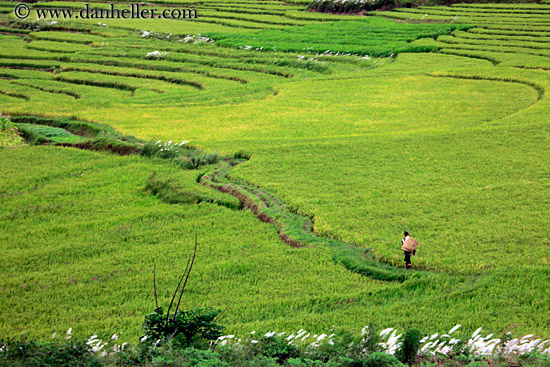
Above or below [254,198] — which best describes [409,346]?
below

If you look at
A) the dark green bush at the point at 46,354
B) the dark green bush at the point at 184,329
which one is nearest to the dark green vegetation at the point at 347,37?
the dark green bush at the point at 184,329

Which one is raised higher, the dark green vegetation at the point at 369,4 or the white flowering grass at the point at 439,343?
the dark green vegetation at the point at 369,4

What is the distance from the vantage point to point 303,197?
11.9 metres

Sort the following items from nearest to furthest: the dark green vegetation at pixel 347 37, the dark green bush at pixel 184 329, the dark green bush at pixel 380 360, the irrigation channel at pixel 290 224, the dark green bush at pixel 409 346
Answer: the dark green bush at pixel 380 360 → the dark green bush at pixel 409 346 → the dark green bush at pixel 184 329 → the irrigation channel at pixel 290 224 → the dark green vegetation at pixel 347 37

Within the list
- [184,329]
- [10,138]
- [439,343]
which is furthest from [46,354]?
[10,138]

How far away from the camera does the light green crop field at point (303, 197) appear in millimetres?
7895

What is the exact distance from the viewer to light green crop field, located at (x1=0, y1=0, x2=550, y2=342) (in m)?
7.89

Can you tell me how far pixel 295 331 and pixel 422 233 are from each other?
150 inches

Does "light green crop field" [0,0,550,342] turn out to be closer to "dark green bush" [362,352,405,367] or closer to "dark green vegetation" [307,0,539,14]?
"dark green bush" [362,352,405,367]

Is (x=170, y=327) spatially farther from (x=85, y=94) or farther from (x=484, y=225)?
(x=85, y=94)

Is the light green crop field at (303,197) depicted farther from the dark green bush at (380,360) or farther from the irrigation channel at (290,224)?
the dark green bush at (380,360)

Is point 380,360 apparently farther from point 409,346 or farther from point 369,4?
point 369,4

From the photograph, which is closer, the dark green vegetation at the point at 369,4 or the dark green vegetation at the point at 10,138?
the dark green vegetation at the point at 10,138

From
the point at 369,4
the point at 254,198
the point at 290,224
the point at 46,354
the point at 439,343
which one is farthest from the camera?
the point at 369,4
